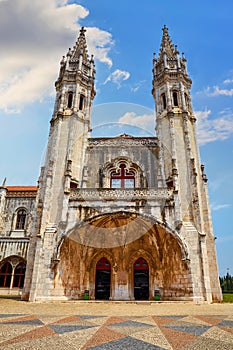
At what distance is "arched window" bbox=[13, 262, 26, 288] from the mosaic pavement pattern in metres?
18.9

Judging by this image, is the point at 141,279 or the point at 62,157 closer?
the point at 141,279

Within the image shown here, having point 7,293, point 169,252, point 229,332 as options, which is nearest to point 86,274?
point 169,252

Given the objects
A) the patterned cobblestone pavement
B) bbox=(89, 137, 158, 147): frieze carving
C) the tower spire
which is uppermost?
the tower spire

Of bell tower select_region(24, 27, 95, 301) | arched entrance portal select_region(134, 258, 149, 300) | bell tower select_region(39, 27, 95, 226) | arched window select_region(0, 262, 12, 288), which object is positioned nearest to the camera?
bell tower select_region(24, 27, 95, 301)

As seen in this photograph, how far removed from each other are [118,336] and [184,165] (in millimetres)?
14071

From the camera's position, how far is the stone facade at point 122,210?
14.1 m

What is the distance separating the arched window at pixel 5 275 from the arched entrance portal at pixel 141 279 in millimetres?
12628

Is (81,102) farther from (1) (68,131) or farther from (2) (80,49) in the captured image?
(2) (80,49)

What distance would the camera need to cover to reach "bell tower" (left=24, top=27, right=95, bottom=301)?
46.2 feet

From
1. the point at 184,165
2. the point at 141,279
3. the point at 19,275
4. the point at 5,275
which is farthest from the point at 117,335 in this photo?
the point at 5,275

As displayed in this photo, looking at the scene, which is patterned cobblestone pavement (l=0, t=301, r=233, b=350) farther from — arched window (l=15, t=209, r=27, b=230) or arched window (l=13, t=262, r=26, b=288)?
arched window (l=15, t=209, r=27, b=230)

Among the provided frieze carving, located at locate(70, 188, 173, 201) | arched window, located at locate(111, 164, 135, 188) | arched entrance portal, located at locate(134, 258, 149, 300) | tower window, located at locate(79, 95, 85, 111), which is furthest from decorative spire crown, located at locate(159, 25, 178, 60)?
arched entrance portal, located at locate(134, 258, 149, 300)

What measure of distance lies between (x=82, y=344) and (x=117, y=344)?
572 millimetres

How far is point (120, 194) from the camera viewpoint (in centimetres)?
1561
